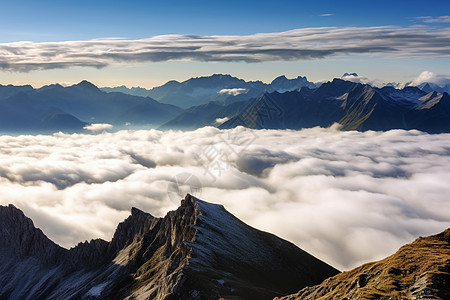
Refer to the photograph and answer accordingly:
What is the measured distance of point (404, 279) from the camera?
79.1m

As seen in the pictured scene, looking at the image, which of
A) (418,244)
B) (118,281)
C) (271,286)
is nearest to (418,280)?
(418,244)

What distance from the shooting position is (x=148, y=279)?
169625 millimetres

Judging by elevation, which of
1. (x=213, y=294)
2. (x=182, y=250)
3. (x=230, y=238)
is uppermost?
(x=230, y=238)

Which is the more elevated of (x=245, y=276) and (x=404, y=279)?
(x=245, y=276)

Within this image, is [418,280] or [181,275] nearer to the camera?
[418,280]

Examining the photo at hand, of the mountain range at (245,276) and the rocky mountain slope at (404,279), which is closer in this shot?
the rocky mountain slope at (404,279)

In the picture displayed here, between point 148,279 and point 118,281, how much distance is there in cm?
2727

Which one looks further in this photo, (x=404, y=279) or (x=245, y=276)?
(x=245, y=276)

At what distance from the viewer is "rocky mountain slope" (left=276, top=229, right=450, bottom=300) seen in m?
71.0

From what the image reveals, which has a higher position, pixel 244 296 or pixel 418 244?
pixel 418 244

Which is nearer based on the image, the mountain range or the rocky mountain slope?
the rocky mountain slope

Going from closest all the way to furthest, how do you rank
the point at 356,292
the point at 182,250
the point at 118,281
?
the point at 356,292 → the point at 182,250 → the point at 118,281

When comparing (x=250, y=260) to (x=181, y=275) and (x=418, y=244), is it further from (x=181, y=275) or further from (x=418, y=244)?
(x=418, y=244)

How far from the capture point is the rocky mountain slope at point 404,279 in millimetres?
70963
